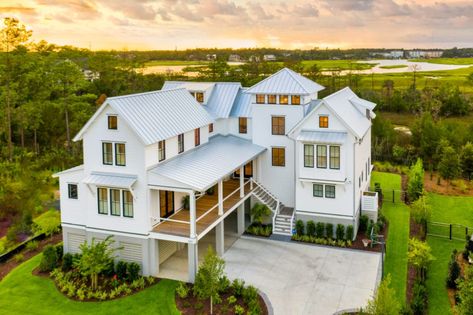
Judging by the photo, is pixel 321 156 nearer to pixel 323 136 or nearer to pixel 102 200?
pixel 323 136

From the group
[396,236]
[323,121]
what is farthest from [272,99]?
[396,236]

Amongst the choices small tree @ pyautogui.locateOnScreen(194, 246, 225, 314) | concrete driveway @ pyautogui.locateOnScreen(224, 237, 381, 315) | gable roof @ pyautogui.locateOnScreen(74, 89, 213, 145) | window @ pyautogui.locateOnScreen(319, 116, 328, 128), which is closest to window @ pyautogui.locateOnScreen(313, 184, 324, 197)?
concrete driveway @ pyautogui.locateOnScreen(224, 237, 381, 315)

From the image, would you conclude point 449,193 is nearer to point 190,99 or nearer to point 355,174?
point 355,174

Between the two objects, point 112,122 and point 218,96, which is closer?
point 112,122

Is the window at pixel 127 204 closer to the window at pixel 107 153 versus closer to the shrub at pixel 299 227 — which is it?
the window at pixel 107 153

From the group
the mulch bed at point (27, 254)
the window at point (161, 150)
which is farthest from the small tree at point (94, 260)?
the mulch bed at point (27, 254)

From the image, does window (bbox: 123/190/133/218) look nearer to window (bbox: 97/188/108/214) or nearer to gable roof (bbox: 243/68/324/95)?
window (bbox: 97/188/108/214)
